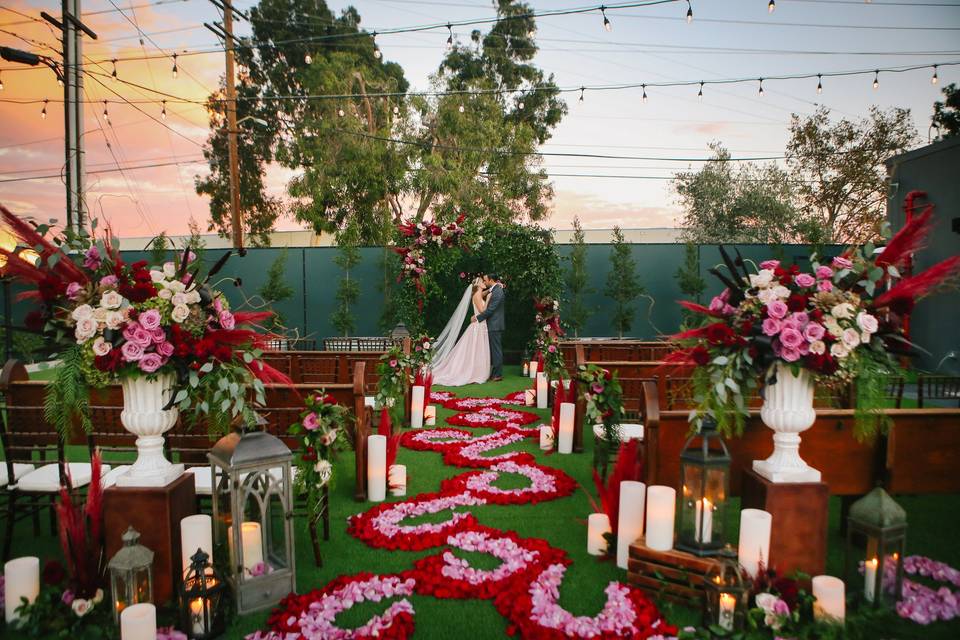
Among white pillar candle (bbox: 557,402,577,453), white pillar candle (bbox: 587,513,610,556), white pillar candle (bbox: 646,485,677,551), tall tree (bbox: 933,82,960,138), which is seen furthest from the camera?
tall tree (bbox: 933,82,960,138)

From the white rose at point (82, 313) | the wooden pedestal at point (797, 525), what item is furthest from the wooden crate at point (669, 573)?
the white rose at point (82, 313)

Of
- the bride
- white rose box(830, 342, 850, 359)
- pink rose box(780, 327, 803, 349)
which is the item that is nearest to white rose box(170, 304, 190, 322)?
pink rose box(780, 327, 803, 349)

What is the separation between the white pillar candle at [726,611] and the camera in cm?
259

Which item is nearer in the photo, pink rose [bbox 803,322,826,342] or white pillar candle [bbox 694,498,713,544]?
pink rose [bbox 803,322,826,342]

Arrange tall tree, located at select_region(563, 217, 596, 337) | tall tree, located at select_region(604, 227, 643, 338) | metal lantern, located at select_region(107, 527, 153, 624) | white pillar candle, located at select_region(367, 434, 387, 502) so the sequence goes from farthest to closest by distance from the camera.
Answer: tall tree, located at select_region(604, 227, 643, 338) < tall tree, located at select_region(563, 217, 596, 337) < white pillar candle, located at select_region(367, 434, 387, 502) < metal lantern, located at select_region(107, 527, 153, 624)

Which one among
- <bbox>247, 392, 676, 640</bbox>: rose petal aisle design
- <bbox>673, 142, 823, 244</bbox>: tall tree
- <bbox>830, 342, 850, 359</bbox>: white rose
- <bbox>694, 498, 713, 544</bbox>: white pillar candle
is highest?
<bbox>673, 142, 823, 244</bbox>: tall tree

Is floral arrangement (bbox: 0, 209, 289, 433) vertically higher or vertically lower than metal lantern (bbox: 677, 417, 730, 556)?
higher

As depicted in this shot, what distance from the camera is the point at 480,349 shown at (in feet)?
34.8

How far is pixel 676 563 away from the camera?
294 centimetres

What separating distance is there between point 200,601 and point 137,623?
1.06 ft

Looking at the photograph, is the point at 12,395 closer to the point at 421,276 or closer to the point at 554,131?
the point at 421,276

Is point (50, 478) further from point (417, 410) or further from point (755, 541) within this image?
point (755, 541)

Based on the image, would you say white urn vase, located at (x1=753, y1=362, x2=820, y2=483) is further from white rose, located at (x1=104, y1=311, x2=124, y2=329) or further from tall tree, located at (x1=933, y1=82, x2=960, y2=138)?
tall tree, located at (x1=933, y1=82, x2=960, y2=138)

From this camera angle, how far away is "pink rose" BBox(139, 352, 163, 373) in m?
2.70
